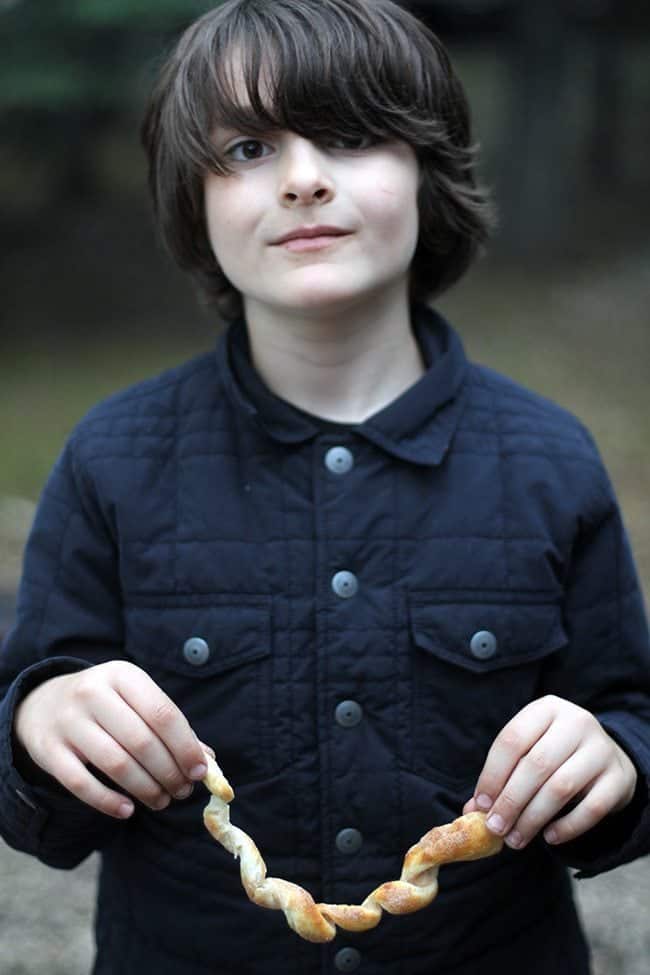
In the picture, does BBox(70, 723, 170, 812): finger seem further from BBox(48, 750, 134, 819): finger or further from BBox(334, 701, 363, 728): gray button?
BBox(334, 701, 363, 728): gray button

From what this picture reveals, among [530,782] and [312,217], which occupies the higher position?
[312,217]

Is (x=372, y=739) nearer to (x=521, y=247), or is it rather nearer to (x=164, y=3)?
(x=164, y=3)

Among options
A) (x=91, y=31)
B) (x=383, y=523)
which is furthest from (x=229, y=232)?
(x=91, y=31)

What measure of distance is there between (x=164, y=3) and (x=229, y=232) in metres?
3.50

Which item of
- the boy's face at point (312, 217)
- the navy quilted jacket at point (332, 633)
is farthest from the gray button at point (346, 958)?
the boy's face at point (312, 217)

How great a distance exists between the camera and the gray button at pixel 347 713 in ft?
4.80

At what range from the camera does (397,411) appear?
1538mm

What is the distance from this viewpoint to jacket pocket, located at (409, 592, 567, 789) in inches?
58.6

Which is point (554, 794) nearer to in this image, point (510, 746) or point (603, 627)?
point (510, 746)

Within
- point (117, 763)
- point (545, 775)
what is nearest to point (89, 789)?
point (117, 763)

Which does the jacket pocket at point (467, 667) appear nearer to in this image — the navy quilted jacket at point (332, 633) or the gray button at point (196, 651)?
the navy quilted jacket at point (332, 633)

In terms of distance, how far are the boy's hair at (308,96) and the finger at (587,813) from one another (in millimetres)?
712

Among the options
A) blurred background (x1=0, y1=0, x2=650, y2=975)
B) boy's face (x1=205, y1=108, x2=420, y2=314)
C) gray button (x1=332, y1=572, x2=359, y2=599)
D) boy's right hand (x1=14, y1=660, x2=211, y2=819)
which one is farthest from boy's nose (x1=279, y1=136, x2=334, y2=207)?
blurred background (x1=0, y1=0, x2=650, y2=975)

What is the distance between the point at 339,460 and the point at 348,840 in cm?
41
